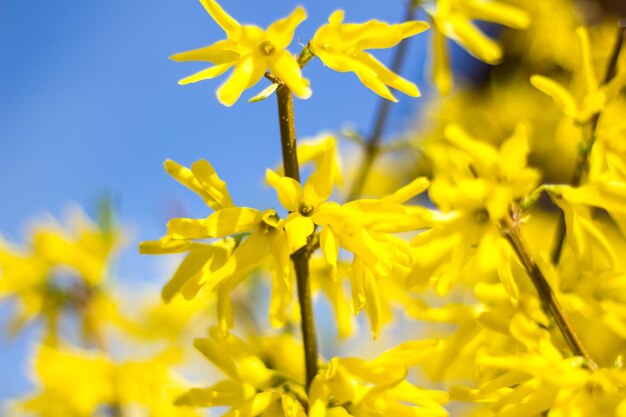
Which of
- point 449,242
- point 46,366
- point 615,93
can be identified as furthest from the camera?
point 46,366

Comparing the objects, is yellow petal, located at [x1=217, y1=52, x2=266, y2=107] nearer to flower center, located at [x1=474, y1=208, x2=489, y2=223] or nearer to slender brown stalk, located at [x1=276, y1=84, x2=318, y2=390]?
slender brown stalk, located at [x1=276, y1=84, x2=318, y2=390]

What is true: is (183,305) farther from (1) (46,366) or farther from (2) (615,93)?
(2) (615,93)

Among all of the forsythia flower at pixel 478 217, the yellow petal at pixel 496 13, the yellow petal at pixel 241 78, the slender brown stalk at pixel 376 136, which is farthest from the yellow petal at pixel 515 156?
the slender brown stalk at pixel 376 136

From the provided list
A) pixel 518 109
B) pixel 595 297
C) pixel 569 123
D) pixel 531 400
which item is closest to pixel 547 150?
pixel 518 109

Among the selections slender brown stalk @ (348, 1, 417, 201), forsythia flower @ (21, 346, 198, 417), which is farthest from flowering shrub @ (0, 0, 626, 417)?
slender brown stalk @ (348, 1, 417, 201)

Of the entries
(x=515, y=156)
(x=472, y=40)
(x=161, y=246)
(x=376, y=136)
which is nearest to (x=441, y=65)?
(x=472, y=40)
